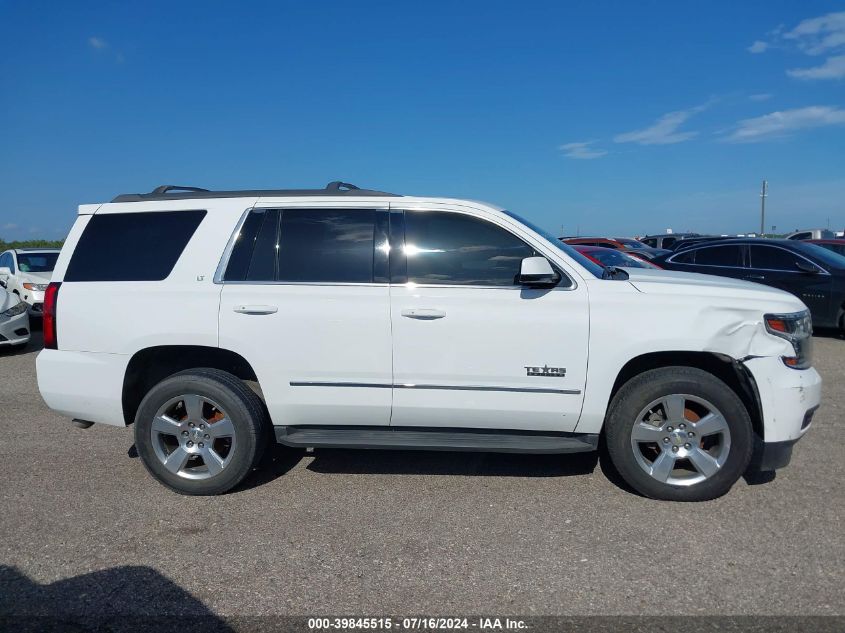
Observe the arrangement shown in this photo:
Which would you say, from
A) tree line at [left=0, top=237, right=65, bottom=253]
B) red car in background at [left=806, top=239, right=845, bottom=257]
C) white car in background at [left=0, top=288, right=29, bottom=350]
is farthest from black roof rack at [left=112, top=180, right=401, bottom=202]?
tree line at [left=0, top=237, right=65, bottom=253]

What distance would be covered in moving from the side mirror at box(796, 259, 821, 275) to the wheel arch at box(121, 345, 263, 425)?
9504mm

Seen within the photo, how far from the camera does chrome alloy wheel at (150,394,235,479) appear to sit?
14.2ft

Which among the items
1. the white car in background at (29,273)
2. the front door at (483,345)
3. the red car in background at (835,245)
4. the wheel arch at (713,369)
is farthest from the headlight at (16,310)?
the red car in background at (835,245)

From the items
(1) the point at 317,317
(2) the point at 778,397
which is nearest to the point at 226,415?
(1) the point at 317,317

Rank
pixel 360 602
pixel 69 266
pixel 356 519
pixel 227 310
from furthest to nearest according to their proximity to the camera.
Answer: pixel 69 266 → pixel 227 310 → pixel 356 519 → pixel 360 602

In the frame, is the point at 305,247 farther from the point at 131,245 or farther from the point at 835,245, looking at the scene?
the point at 835,245

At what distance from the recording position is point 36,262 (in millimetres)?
13820

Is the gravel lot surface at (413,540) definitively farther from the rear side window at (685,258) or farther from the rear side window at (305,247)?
the rear side window at (685,258)

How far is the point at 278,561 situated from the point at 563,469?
2.25 metres

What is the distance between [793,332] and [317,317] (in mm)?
3003

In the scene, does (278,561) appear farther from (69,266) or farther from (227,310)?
(69,266)

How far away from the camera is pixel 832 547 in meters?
3.57

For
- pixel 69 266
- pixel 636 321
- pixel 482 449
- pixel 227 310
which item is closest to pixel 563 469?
pixel 482 449

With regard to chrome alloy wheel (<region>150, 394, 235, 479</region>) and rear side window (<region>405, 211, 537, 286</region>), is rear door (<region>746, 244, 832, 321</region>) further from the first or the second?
chrome alloy wheel (<region>150, 394, 235, 479</region>)
